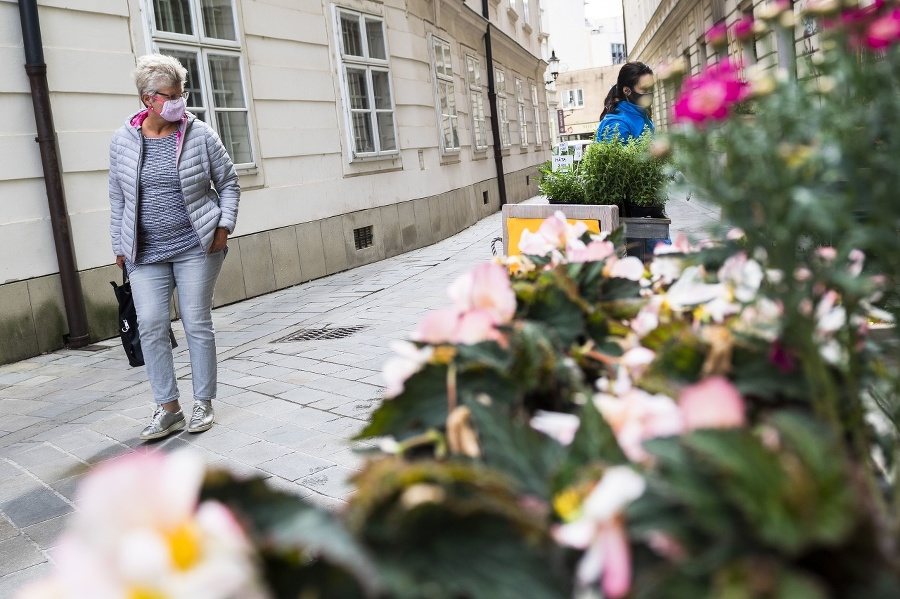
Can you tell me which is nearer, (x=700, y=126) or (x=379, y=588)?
(x=379, y=588)

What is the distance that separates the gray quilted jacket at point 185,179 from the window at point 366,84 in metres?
7.25

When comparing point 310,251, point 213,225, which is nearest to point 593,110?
point 310,251

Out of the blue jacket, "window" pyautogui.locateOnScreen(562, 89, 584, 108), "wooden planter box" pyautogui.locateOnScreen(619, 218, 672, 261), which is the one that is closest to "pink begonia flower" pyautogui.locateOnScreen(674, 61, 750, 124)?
"wooden planter box" pyautogui.locateOnScreen(619, 218, 672, 261)

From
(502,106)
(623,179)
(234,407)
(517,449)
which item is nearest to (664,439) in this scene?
(517,449)

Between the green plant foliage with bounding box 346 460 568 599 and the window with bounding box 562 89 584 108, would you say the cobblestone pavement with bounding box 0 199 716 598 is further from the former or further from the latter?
the window with bounding box 562 89 584 108

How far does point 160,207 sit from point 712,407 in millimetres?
4229

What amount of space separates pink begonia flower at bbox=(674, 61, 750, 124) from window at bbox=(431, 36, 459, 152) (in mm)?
14624

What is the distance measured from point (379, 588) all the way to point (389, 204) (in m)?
12.4

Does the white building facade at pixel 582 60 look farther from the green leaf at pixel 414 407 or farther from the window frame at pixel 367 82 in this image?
the green leaf at pixel 414 407

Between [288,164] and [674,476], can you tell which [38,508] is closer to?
[674,476]

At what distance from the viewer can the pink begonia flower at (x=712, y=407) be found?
0.75 meters

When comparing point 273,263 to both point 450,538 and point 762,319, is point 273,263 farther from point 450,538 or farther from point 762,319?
point 450,538

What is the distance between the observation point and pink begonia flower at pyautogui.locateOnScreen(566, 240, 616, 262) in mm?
1503

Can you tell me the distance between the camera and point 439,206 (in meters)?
14.8
